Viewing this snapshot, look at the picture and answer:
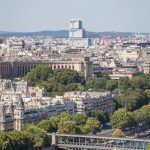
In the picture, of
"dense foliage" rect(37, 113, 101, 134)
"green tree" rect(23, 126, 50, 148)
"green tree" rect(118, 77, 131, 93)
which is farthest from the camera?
"green tree" rect(118, 77, 131, 93)

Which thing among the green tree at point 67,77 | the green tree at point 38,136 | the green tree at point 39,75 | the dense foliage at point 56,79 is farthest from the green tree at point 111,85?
the green tree at point 38,136

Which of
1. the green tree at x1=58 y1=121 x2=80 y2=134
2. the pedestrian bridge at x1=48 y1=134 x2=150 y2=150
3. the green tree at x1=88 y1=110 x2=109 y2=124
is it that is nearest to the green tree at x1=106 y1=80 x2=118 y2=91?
the green tree at x1=88 y1=110 x2=109 y2=124

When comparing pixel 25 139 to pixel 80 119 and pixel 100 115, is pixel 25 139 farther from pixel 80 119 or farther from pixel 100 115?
pixel 100 115

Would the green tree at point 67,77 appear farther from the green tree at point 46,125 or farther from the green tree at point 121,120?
the green tree at point 46,125

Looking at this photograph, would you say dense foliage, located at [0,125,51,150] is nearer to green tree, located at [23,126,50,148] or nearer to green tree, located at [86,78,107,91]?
green tree, located at [23,126,50,148]

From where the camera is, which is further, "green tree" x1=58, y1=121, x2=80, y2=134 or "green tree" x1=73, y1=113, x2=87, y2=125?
"green tree" x1=73, y1=113, x2=87, y2=125

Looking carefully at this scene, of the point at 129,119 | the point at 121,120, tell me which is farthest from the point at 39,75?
the point at 121,120

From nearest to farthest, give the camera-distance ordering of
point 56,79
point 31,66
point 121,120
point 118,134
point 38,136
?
point 38,136, point 118,134, point 121,120, point 56,79, point 31,66

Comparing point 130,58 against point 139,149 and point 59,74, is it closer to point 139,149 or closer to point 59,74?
point 59,74

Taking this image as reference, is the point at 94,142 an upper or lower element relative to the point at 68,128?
lower
